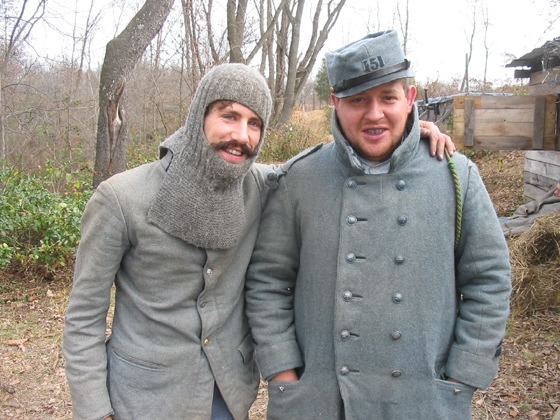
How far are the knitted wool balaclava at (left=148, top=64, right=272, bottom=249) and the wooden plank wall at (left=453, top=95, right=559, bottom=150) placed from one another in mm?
4842

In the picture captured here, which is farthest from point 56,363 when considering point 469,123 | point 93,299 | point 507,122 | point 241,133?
point 507,122

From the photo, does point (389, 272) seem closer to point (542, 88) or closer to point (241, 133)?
point (241, 133)

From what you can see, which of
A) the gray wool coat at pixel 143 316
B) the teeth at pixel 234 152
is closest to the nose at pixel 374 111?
the teeth at pixel 234 152

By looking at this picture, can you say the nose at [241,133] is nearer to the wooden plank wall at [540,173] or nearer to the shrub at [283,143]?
the wooden plank wall at [540,173]

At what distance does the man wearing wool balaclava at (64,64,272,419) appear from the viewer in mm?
1888

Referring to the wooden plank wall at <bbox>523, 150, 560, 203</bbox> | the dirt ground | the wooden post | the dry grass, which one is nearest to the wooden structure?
the wooden plank wall at <bbox>523, 150, 560, 203</bbox>

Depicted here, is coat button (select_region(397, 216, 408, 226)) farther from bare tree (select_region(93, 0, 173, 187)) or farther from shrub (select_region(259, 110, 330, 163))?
shrub (select_region(259, 110, 330, 163))

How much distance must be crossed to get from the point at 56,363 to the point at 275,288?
132 inches

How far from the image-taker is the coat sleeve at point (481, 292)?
1889 mm

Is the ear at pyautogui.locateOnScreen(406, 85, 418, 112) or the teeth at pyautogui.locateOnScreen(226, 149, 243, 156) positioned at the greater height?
the ear at pyautogui.locateOnScreen(406, 85, 418, 112)

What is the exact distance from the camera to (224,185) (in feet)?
6.35

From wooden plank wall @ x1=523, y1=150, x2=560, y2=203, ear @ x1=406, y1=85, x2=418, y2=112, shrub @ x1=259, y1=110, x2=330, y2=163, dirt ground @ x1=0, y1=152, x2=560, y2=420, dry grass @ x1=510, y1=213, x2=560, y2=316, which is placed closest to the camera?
ear @ x1=406, y1=85, x2=418, y2=112

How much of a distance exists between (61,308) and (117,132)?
215 cm

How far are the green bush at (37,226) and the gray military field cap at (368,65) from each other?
476 centimetres
